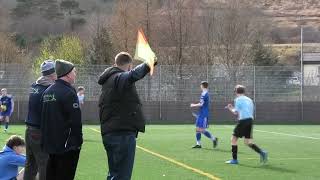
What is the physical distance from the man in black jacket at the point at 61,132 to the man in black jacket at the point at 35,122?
1.47 metres

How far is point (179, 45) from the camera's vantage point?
58.3m

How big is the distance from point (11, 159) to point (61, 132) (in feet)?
5.57

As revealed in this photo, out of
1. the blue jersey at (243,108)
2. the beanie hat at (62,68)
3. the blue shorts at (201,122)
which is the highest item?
the beanie hat at (62,68)

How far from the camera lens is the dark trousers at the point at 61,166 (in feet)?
25.3

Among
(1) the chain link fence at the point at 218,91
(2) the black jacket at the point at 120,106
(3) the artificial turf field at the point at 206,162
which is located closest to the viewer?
(2) the black jacket at the point at 120,106

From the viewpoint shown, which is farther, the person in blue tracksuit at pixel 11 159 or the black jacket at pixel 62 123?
the person in blue tracksuit at pixel 11 159

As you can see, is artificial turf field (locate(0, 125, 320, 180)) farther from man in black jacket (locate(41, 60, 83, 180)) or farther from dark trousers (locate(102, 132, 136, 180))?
man in black jacket (locate(41, 60, 83, 180))

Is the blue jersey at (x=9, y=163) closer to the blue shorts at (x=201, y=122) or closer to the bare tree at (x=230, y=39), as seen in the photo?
the blue shorts at (x=201, y=122)

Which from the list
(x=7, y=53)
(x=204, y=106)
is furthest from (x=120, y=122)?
(x=7, y=53)

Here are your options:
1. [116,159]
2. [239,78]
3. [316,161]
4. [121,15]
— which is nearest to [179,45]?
[121,15]

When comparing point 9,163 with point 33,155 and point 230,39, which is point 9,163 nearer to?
point 33,155

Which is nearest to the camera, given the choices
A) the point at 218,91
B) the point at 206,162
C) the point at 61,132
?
the point at 61,132

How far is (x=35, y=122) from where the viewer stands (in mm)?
9359

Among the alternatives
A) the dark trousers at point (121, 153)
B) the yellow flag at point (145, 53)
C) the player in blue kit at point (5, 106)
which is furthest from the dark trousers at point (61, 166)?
the player in blue kit at point (5, 106)
